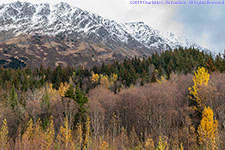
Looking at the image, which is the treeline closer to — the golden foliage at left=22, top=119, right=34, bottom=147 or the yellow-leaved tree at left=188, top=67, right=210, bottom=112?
the yellow-leaved tree at left=188, top=67, right=210, bottom=112

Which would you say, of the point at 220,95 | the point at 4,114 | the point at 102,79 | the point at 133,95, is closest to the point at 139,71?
the point at 102,79

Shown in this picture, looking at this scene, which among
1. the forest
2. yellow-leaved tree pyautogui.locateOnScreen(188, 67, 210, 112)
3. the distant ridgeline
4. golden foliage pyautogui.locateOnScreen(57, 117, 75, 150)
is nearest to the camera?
golden foliage pyautogui.locateOnScreen(57, 117, 75, 150)

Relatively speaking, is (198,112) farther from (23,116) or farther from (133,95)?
(23,116)

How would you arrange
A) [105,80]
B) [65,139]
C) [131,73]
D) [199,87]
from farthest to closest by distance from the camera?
[105,80] < [131,73] < [199,87] < [65,139]

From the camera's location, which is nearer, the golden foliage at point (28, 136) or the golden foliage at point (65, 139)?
the golden foliage at point (28, 136)

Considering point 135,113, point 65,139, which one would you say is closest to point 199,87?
point 135,113

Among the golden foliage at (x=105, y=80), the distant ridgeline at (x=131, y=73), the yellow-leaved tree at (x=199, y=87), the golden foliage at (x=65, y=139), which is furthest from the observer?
the golden foliage at (x=105, y=80)

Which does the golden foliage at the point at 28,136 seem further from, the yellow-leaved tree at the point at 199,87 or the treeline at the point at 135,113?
the yellow-leaved tree at the point at 199,87

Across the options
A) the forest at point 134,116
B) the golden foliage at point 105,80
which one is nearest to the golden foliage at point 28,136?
the forest at point 134,116

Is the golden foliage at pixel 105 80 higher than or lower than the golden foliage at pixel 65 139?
lower

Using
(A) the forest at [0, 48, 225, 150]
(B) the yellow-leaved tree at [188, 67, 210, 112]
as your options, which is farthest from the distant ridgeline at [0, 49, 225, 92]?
(B) the yellow-leaved tree at [188, 67, 210, 112]

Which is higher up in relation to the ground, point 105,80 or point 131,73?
point 131,73

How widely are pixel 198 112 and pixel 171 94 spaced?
10361 mm

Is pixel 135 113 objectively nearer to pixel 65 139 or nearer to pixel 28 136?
pixel 65 139
